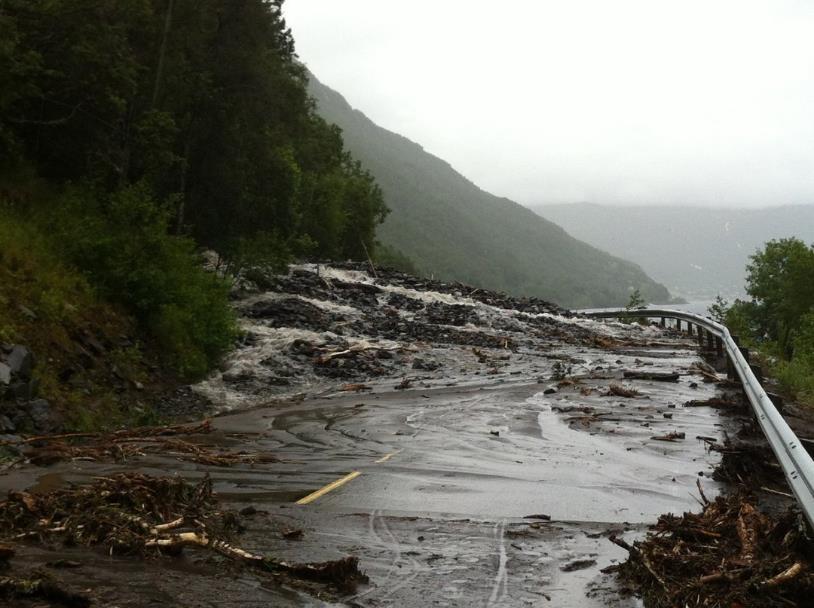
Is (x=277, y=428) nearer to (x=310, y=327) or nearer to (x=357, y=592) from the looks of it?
(x=357, y=592)

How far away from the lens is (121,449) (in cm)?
837

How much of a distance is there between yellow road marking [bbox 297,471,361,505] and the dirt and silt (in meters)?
0.04

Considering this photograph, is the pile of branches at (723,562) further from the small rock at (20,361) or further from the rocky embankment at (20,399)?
the small rock at (20,361)

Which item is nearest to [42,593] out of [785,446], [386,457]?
[785,446]

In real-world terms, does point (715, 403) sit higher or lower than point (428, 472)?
higher

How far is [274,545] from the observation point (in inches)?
195

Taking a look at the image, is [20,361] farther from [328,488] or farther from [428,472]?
[428,472]

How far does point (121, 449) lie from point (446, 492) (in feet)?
12.5

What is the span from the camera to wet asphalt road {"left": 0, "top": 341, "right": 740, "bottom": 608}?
4.25 metres

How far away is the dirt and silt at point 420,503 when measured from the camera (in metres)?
4.12

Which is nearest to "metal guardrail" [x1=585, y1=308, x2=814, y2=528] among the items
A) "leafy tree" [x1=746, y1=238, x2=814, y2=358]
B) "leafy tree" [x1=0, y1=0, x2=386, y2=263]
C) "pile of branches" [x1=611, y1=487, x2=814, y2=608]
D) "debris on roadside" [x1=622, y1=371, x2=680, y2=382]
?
"pile of branches" [x1=611, y1=487, x2=814, y2=608]

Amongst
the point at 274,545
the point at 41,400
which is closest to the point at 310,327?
the point at 41,400

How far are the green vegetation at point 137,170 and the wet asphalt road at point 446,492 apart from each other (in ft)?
14.7

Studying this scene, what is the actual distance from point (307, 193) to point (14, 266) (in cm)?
3973
